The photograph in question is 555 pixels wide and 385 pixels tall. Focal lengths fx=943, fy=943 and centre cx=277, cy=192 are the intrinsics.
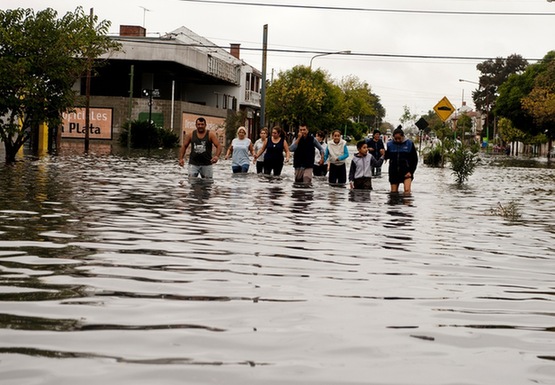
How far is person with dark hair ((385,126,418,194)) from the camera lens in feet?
68.5

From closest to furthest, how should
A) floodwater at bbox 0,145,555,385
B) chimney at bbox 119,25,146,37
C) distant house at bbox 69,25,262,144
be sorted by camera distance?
1. floodwater at bbox 0,145,555,385
2. distant house at bbox 69,25,262,144
3. chimney at bbox 119,25,146,37

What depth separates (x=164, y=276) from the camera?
25.8ft

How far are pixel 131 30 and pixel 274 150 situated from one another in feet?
197

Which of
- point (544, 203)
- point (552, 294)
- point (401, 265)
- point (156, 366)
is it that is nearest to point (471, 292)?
point (552, 294)

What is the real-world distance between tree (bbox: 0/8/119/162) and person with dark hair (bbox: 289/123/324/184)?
1008 centimetres

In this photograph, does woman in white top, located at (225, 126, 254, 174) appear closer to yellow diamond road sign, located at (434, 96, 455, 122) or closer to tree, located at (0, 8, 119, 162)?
tree, located at (0, 8, 119, 162)

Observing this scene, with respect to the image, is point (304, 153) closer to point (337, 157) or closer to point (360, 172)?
point (337, 157)

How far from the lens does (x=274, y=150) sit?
24.9 metres

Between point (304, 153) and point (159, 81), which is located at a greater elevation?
point (159, 81)

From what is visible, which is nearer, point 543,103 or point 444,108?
point 444,108

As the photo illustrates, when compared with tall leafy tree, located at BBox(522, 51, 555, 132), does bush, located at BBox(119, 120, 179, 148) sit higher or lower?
lower

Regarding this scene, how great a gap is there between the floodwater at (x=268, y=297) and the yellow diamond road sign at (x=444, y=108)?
82.8 feet

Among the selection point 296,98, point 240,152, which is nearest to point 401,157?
point 240,152

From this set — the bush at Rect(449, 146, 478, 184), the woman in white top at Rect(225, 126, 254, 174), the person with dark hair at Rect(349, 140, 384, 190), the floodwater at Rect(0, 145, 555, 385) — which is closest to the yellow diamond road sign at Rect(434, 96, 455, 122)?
the bush at Rect(449, 146, 478, 184)
